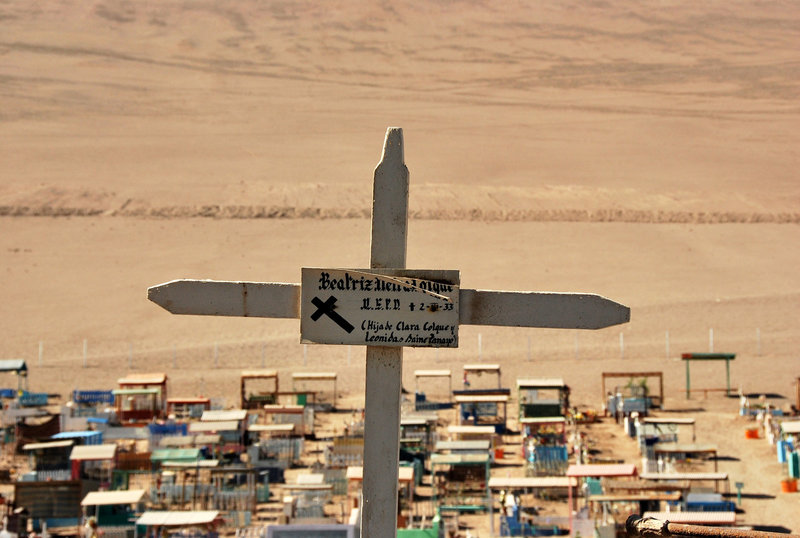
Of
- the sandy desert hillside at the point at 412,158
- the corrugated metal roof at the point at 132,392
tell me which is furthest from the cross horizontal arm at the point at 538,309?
the sandy desert hillside at the point at 412,158

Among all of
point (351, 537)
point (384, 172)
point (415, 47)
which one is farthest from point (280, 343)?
point (415, 47)

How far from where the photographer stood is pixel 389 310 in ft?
14.8

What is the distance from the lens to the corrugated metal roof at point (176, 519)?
16578 mm

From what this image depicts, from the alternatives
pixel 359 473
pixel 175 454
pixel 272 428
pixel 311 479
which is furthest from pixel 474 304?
pixel 272 428

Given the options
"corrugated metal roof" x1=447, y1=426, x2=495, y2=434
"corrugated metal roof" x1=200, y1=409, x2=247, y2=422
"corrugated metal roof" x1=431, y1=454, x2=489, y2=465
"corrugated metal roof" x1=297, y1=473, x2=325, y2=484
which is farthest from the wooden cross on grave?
"corrugated metal roof" x1=200, y1=409, x2=247, y2=422

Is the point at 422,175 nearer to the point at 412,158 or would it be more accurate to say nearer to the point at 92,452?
the point at 412,158

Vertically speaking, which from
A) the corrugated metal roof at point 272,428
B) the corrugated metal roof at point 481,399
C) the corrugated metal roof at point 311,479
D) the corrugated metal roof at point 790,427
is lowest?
the corrugated metal roof at point 311,479

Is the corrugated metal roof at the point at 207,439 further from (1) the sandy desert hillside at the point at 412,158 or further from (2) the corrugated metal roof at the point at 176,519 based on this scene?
(1) the sandy desert hillside at the point at 412,158

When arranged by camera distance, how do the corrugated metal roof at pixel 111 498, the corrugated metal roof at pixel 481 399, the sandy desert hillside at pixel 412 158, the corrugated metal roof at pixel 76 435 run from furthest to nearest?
1. the sandy desert hillside at pixel 412 158
2. the corrugated metal roof at pixel 481 399
3. the corrugated metal roof at pixel 76 435
4. the corrugated metal roof at pixel 111 498

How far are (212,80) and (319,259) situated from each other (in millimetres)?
37594

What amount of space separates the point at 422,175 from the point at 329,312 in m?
57.8

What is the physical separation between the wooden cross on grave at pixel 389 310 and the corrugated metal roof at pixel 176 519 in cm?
1242

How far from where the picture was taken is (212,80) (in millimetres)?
80750

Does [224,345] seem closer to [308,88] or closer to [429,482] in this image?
[429,482]
